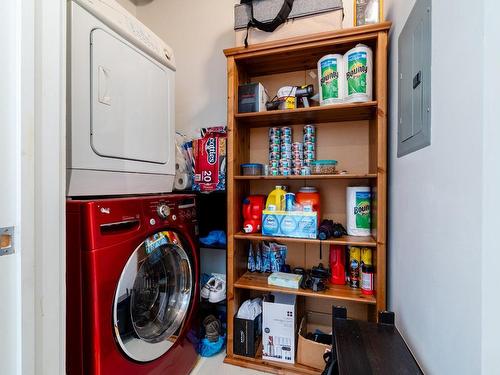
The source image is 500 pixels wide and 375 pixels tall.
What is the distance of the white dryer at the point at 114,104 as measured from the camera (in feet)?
2.84

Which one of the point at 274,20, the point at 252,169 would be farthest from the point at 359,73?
the point at 252,169

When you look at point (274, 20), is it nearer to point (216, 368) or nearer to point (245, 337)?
point (245, 337)

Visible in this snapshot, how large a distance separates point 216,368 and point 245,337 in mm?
246

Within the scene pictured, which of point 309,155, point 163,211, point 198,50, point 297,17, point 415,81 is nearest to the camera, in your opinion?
point 415,81

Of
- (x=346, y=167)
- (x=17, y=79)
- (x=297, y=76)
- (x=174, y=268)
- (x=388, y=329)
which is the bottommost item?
(x=388, y=329)

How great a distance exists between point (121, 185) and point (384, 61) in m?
1.44

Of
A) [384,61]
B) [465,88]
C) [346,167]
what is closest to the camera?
[465,88]

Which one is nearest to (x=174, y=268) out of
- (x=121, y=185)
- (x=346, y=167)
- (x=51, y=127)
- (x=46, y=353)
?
(x=121, y=185)

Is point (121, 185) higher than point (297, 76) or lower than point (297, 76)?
lower

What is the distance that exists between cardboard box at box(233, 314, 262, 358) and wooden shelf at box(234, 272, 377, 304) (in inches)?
8.4

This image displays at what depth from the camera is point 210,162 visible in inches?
63.0

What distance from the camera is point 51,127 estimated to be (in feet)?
2.17

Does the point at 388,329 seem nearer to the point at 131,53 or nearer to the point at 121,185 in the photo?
the point at 121,185

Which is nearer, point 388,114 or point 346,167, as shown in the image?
point 388,114
